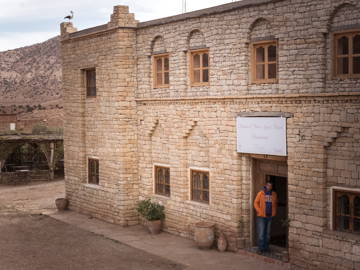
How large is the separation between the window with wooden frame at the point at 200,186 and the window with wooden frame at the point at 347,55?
4.81 meters

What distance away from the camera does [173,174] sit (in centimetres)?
1561

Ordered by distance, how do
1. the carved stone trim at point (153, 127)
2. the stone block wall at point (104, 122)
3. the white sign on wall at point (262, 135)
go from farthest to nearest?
the stone block wall at point (104, 122) < the carved stone trim at point (153, 127) < the white sign on wall at point (262, 135)

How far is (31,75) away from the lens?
73.9 meters

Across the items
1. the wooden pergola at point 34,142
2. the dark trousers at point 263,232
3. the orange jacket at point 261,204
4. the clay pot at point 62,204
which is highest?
the wooden pergola at point 34,142

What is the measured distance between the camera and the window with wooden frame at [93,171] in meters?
18.4

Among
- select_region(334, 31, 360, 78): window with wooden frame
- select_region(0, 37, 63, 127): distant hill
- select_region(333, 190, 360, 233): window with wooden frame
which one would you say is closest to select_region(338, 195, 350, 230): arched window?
select_region(333, 190, 360, 233): window with wooden frame

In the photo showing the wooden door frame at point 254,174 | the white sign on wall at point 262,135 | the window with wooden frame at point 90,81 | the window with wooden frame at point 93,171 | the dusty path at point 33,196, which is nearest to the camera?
the white sign on wall at point 262,135

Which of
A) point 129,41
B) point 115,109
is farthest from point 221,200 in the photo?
point 129,41

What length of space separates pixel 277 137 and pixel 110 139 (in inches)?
254

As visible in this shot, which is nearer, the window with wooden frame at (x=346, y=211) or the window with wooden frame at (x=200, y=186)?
the window with wooden frame at (x=346, y=211)

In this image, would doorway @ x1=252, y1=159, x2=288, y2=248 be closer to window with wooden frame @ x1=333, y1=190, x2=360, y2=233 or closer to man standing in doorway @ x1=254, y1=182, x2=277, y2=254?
man standing in doorway @ x1=254, y1=182, x2=277, y2=254

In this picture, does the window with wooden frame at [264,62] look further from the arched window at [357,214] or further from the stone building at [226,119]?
the arched window at [357,214]

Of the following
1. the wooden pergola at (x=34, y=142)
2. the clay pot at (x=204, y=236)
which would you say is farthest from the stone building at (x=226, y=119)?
the wooden pergola at (x=34, y=142)

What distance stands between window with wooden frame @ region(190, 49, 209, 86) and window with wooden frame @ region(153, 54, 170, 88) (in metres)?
1.06
